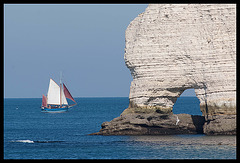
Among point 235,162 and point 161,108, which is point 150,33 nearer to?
point 161,108

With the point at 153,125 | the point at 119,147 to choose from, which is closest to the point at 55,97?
the point at 153,125

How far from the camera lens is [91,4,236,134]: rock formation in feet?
173

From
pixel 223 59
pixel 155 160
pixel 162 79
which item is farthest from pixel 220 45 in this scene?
pixel 155 160

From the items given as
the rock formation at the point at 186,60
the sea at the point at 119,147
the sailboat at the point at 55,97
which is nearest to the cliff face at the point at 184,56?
the rock formation at the point at 186,60

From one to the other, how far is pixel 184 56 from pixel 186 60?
368 millimetres

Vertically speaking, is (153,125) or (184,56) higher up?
(184,56)

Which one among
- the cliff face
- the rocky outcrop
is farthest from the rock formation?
the rocky outcrop

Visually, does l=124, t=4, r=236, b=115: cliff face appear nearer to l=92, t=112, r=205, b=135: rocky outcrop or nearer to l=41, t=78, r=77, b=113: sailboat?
l=92, t=112, r=205, b=135: rocky outcrop

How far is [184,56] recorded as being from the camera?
54562 millimetres

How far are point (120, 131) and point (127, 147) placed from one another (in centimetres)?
711

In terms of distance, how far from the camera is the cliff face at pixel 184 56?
53.0 metres

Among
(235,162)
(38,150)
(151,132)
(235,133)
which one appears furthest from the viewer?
(151,132)

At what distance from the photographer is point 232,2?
53.0m

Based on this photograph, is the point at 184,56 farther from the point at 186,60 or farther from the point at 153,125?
the point at 153,125
